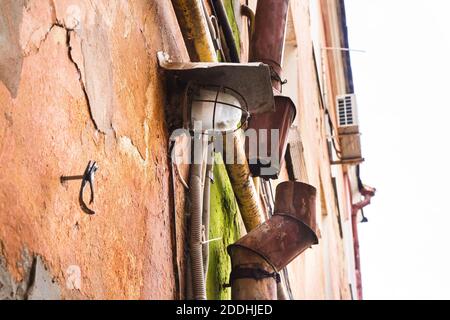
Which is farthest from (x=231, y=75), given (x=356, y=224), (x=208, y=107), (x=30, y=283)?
(x=356, y=224)

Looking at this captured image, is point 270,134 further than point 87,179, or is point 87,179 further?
point 270,134

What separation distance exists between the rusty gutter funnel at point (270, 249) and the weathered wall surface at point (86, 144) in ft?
1.92

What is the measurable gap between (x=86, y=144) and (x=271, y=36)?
1999mm

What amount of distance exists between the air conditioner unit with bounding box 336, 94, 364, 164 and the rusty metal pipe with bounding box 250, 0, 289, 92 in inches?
288

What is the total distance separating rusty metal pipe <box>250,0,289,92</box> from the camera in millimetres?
3730

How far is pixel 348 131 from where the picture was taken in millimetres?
11242

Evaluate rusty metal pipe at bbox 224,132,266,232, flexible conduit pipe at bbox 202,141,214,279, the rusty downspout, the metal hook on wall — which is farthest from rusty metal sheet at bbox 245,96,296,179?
the rusty downspout

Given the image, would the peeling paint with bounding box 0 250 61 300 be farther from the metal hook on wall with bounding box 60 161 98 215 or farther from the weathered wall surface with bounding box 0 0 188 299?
the metal hook on wall with bounding box 60 161 98 215

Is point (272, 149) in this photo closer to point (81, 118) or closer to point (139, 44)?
point (139, 44)

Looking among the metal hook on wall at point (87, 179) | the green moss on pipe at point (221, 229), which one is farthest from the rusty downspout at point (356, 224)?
the metal hook on wall at point (87, 179)

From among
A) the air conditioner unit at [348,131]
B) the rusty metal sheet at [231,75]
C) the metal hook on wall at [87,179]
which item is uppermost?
the air conditioner unit at [348,131]

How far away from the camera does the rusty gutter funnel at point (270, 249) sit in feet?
10.5

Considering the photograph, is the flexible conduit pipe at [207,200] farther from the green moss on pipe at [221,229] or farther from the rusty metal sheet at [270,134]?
the rusty metal sheet at [270,134]

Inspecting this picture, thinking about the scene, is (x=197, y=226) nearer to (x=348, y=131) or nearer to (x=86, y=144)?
(x=86, y=144)
